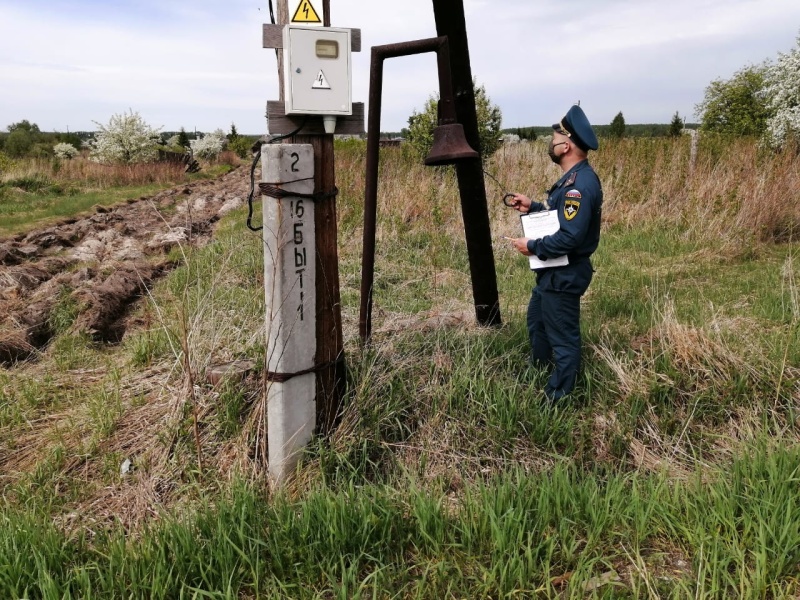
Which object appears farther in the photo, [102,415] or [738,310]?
[738,310]

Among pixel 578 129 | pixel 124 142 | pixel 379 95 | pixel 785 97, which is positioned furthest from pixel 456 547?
pixel 124 142

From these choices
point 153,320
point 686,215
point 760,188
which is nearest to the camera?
point 153,320

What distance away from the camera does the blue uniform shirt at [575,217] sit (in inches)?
128

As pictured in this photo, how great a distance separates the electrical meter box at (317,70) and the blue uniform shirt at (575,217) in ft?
4.26


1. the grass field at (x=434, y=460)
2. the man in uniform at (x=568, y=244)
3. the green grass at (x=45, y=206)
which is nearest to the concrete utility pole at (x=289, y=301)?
the grass field at (x=434, y=460)

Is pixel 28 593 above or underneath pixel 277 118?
underneath

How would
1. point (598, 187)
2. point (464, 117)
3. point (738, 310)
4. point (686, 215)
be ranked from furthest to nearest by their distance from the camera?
point (686, 215) < point (738, 310) < point (464, 117) < point (598, 187)

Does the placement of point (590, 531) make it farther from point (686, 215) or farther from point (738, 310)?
point (686, 215)

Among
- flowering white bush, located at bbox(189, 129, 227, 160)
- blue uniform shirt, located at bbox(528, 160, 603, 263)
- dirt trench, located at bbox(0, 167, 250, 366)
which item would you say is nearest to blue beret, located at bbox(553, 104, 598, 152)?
blue uniform shirt, located at bbox(528, 160, 603, 263)

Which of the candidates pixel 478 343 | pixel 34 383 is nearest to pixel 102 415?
pixel 34 383

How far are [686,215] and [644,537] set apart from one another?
6845 mm

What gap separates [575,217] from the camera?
3.26m

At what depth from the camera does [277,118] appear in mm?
2793

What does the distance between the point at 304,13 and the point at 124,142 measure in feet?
106
